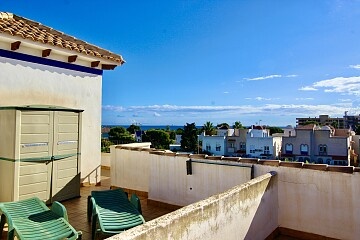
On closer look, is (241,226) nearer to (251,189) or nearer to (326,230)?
(251,189)

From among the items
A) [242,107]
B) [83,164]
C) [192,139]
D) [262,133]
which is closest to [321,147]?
[262,133]

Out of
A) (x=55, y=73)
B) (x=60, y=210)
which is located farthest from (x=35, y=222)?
(x=55, y=73)

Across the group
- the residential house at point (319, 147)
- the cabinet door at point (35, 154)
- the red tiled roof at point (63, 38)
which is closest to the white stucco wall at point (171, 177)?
the cabinet door at point (35, 154)

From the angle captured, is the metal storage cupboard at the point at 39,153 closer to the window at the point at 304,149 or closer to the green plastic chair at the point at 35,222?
the green plastic chair at the point at 35,222

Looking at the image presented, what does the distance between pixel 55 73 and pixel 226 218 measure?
659cm

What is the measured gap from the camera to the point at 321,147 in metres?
54.9

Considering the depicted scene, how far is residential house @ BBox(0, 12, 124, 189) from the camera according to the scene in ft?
21.8

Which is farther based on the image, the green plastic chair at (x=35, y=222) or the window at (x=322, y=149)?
the window at (x=322, y=149)

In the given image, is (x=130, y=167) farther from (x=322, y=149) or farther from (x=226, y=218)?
(x=322, y=149)

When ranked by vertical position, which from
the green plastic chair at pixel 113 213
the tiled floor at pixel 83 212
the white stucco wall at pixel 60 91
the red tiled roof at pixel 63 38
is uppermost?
the red tiled roof at pixel 63 38

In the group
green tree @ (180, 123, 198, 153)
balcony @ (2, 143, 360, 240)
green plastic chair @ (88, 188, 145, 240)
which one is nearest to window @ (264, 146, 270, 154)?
green tree @ (180, 123, 198, 153)

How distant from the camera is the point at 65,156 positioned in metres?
6.87

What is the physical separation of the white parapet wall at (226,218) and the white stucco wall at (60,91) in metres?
5.85

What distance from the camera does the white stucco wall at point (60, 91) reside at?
667 cm
